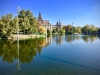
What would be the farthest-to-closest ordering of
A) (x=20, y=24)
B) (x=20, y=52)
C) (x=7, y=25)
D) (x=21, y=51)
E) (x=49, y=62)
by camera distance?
1. (x=20, y=24)
2. (x=7, y=25)
3. (x=21, y=51)
4. (x=20, y=52)
5. (x=49, y=62)

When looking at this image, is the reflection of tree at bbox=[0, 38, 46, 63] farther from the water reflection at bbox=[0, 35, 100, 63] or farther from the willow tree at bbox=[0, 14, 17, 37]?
the willow tree at bbox=[0, 14, 17, 37]

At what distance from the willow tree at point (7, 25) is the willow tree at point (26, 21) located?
657cm

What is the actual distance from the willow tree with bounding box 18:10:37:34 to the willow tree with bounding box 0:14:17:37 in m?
6.57

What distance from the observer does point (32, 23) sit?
4906cm

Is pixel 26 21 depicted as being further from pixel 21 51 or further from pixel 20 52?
pixel 20 52

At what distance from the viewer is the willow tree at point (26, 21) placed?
43.3 metres

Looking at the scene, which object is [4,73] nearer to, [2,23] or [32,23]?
[2,23]

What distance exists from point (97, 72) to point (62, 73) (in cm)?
231

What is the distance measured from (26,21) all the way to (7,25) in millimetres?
11230

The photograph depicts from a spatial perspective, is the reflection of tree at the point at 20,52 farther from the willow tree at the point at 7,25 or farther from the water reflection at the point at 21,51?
the willow tree at the point at 7,25

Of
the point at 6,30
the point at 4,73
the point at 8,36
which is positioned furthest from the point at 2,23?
Answer: the point at 4,73

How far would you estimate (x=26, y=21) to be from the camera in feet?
145

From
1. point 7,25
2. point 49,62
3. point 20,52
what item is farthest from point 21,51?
point 7,25

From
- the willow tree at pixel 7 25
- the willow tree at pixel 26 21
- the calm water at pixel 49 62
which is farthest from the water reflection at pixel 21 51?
the willow tree at pixel 26 21
